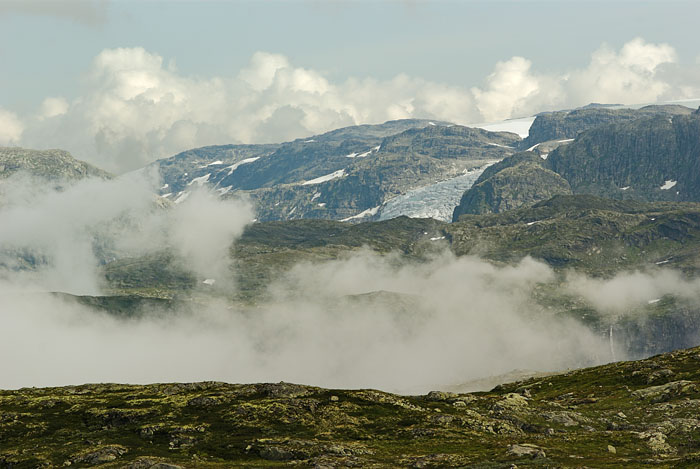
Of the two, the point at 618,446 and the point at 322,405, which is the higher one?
the point at 322,405

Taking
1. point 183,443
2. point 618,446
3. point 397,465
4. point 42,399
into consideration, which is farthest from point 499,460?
point 42,399

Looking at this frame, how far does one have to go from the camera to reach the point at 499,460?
69.1m

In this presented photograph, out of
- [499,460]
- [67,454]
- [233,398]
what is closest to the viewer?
[499,460]

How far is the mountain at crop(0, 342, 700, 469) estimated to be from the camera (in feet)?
242

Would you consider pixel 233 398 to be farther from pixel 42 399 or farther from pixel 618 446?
pixel 618 446

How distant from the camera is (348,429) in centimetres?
9188

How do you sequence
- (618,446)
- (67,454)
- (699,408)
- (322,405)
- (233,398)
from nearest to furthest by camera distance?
(618,446), (67,454), (699,408), (322,405), (233,398)

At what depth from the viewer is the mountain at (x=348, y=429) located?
7369 cm

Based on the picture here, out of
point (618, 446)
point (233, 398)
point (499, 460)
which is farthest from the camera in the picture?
point (233, 398)

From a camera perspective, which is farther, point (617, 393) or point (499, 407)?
point (617, 393)

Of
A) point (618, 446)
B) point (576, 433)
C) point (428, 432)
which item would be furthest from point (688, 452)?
point (428, 432)

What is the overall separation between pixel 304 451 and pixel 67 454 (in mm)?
32649

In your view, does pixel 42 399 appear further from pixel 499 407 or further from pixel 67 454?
pixel 499 407

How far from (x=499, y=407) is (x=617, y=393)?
2977 centimetres
